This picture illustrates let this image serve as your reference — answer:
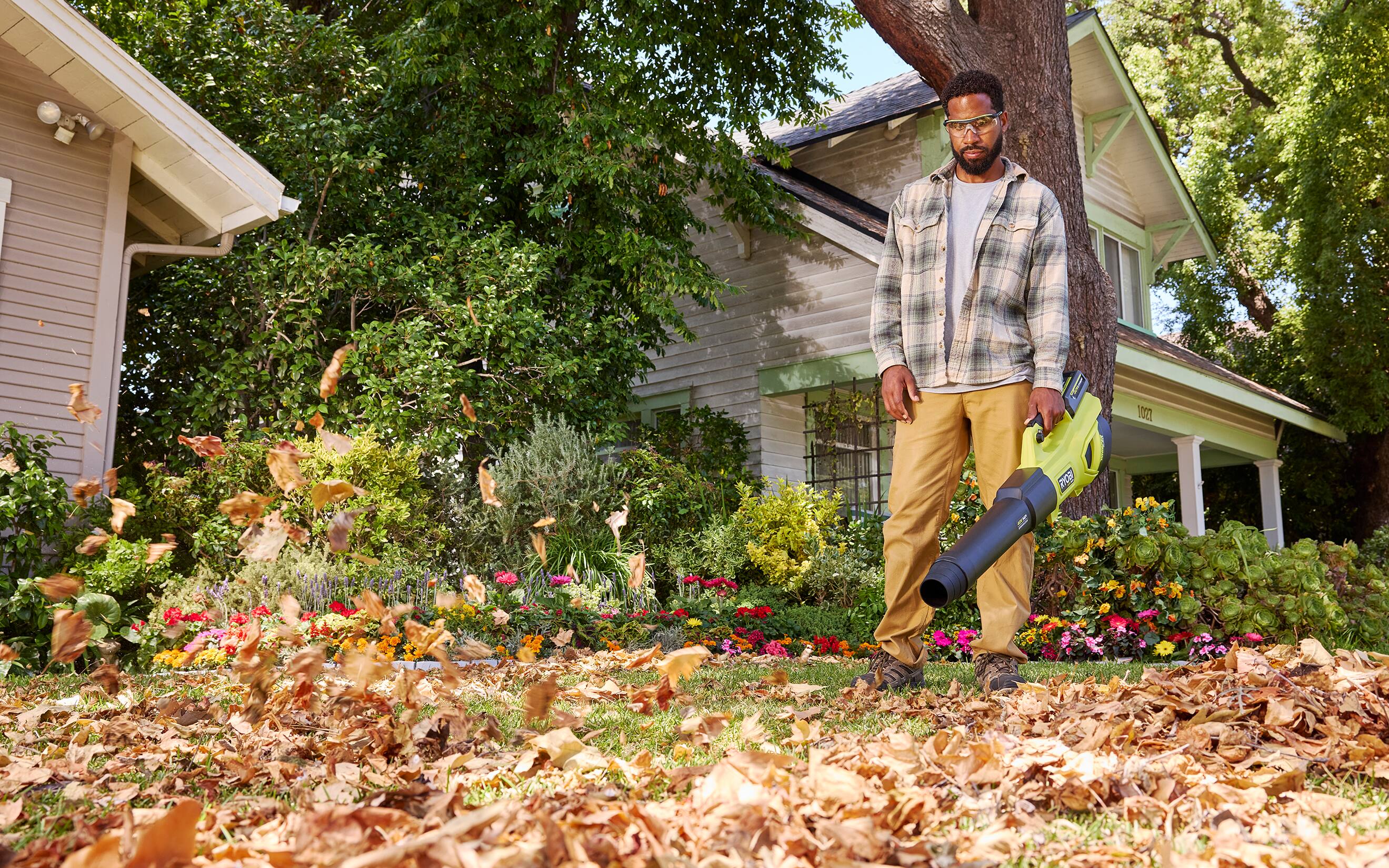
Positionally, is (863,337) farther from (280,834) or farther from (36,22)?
(280,834)

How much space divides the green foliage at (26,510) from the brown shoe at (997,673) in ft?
16.5

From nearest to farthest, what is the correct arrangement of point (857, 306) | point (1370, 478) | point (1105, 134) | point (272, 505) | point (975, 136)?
point (975, 136) → point (272, 505) → point (857, 306) → point (1105, 134) → point (1370, 478)

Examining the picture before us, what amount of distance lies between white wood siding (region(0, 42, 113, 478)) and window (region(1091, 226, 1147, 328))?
1147 cm

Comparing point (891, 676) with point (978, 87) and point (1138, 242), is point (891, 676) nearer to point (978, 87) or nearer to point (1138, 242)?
point (978, 87)

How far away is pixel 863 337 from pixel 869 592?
3.45m

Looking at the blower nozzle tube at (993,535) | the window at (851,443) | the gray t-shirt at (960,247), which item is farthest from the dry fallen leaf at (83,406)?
the window at (851,443)

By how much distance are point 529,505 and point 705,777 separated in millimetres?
6556

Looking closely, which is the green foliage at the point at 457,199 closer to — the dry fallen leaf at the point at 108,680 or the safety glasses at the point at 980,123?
the dry fallen leaf at the point at 108,680

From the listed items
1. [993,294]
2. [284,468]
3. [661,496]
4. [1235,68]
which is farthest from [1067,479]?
[1235,68]

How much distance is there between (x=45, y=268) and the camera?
285 inches

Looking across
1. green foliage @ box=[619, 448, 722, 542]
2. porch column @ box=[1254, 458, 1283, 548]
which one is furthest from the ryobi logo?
porch column @ box=[1254, 458, 1283, 548]

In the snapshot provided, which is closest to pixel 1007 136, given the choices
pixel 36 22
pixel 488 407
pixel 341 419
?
pixel 488 407

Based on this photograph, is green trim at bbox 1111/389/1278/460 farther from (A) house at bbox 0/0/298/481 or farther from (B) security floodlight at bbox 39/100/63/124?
(B) security floodlight at bbox 39/100/63/124

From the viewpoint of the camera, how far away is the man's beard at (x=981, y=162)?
371 cm
